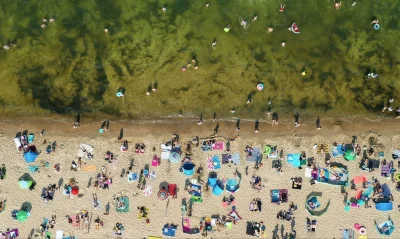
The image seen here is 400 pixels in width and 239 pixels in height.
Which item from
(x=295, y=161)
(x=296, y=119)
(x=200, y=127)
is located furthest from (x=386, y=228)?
(x=200, y=127)

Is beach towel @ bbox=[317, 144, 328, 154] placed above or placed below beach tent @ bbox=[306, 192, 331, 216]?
above

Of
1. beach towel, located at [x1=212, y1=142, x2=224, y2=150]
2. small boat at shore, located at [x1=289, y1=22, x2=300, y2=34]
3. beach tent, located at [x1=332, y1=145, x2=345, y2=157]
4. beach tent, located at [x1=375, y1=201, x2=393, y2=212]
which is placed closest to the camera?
beach tent, located at [x1=375, y1=201, x2=393, y2=212]

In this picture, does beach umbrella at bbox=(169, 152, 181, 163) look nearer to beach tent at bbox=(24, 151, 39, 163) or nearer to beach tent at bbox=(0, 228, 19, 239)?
beach tent at bbox=(24, 151, 39, 163)

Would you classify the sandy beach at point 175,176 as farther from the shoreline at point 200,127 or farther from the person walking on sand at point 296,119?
the person walking on sand at point 296,119

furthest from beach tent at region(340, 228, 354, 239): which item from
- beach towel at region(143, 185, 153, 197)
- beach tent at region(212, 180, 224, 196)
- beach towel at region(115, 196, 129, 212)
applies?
beach towel at region(115, 196, 129, 212)

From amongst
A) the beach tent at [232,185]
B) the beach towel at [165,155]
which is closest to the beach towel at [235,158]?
the beach tent at [232,185]

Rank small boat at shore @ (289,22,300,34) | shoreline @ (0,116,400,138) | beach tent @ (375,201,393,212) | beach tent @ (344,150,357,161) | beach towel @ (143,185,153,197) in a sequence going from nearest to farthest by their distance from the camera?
1. beach tent @ (375,201,393,212)
2. beach tent @ (344,150,357,161)
3. beach towel @ (143,185,153,197)
4. shoreline @ (0,116,400,138)
5. small boat at shore @ (289,22,300,34)
